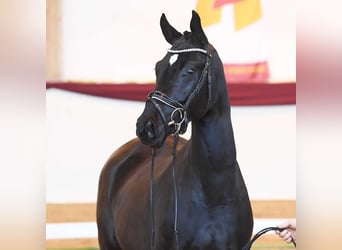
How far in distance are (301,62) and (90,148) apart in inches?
65.1

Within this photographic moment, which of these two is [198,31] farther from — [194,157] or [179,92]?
[194,157]

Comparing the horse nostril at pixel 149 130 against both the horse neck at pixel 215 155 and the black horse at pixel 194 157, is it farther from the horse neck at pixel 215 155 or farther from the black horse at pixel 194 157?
the horse neck at pixel 215 155

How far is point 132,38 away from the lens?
2666 millimetres

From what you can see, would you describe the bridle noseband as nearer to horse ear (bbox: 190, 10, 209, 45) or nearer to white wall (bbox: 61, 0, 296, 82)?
horse ear (bbox: 190, 10, 209, 45)

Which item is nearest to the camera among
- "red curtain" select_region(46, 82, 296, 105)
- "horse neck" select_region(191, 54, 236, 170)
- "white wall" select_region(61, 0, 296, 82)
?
"horse neck" select_region(191, 54, 236, 170)

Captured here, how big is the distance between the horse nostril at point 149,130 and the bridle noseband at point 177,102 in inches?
1.5

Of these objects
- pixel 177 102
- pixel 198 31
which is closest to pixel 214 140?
pixel 177 102

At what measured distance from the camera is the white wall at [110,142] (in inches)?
104

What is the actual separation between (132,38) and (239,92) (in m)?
0.60

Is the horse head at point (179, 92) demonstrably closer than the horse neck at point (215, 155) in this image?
Yes

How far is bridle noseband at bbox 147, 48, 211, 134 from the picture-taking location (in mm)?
1346

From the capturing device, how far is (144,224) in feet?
5.43

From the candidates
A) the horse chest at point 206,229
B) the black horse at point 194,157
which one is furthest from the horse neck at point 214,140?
the horse chest at point 206,229

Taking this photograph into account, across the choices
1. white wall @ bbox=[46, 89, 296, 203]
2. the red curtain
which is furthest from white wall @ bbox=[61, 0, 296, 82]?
white wall @ bbox=[46, 89, 296, 203]
